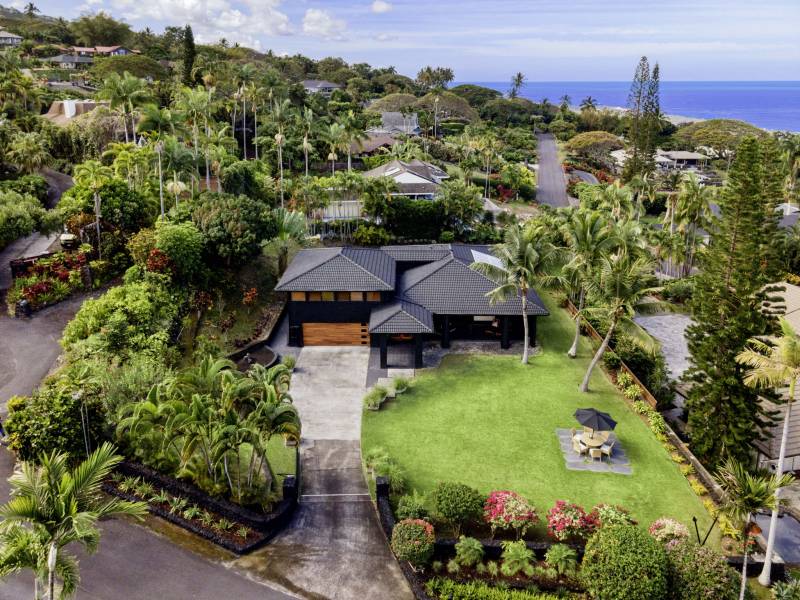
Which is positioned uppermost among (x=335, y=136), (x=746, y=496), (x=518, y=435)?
(x=335, y=136)

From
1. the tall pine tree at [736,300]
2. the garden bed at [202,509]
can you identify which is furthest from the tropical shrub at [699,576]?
the garden bed at [202,509]

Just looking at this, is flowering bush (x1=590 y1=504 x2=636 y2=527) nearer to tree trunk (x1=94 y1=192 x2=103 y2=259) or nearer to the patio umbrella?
the patio umbrella

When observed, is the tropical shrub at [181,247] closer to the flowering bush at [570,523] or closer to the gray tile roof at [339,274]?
the gray tile roof at [339,274]

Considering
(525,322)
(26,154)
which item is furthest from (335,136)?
(525,322)

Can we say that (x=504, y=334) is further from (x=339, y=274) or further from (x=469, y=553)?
(x=469, y=553)

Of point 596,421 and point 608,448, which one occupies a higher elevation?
point 596,421

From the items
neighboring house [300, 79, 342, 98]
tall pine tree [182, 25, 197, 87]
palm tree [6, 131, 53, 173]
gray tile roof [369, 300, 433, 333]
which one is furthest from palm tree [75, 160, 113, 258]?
neighboring house [300, 79, 342, 98]

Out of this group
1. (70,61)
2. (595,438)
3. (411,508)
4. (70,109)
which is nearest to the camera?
(411,508)
